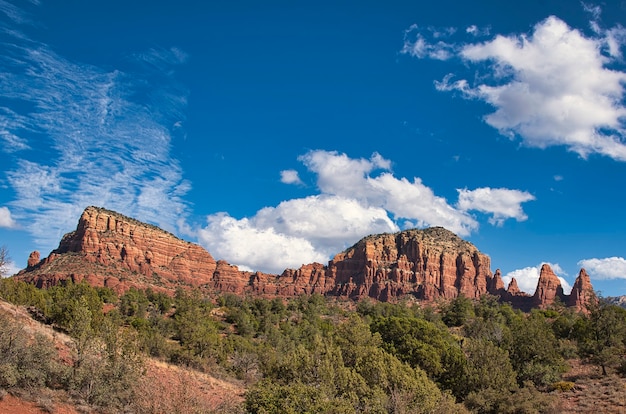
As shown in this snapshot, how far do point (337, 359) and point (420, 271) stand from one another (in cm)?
15423

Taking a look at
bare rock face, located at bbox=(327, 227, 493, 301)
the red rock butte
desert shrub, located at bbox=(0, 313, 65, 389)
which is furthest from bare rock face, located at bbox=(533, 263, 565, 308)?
desert shrub, located at bbox=(0, 313, 65, 389)

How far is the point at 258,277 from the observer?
19988cm

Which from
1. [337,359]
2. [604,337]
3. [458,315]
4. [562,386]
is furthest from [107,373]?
[458,315]

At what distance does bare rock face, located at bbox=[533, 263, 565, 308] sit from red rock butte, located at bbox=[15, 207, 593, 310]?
0.31m

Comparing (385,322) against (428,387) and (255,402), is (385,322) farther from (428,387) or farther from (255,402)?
(255,402)

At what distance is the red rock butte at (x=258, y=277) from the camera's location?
140m

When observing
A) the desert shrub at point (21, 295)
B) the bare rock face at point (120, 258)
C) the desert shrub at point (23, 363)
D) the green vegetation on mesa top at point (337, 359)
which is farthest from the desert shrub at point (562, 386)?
the bare rock face at point (120, 258)

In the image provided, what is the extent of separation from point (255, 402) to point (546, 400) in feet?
85.4

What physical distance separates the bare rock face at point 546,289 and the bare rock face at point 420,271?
73.2ft

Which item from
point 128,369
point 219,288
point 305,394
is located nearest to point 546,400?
point 305,394

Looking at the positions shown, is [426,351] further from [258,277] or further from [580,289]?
[258,277]

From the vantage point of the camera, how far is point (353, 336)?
46.7 meters

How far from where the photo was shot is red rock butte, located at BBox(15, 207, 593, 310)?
14038 cm

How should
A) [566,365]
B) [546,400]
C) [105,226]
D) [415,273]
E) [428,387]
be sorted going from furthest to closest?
[415,273]
[105,226]
[566,365]
[546,400]
[428,387]
